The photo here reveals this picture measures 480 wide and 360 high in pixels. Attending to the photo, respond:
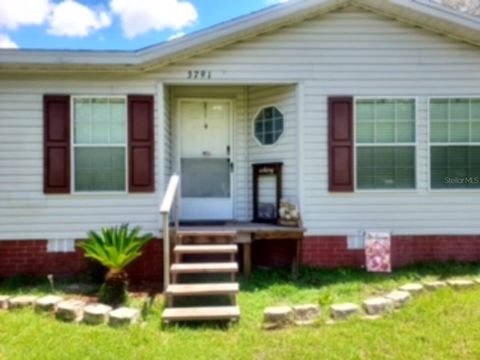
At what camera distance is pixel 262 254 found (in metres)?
6.33

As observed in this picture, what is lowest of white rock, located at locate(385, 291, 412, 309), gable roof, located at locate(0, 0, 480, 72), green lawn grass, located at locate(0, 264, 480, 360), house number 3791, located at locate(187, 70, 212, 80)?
green lawn grass, located at locate(0, 264, 480, 360)

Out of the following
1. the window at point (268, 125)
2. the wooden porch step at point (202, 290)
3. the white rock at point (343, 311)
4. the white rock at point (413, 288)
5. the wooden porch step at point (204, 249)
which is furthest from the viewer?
the window at point (268, 125)

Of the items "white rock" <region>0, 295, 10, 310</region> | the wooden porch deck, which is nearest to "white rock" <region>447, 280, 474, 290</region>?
the wooden porch deck

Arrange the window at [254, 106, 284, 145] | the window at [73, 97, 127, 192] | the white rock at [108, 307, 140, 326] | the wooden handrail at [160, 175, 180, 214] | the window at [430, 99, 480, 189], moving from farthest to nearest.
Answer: the window at [254, 106, 284, 145] < the window at [430, 99, 480, 189] < the window at [73, 97, 127, 192] < the wooden handrail at [160, 175, 180, 214] < the white rock at [108, 307, 140, 326]

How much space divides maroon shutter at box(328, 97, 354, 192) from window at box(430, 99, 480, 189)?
1.30m

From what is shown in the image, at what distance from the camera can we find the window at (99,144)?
596cm

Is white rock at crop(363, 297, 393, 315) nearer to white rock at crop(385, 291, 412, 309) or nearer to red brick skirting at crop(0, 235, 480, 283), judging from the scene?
white rock at crop(385, 291, 412, 309)

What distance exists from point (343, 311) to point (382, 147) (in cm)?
296

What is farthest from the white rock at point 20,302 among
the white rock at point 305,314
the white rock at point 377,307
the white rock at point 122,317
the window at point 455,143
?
the window at point 455,143

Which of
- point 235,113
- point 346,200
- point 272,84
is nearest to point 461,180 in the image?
point 346,200

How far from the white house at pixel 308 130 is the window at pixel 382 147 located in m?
0.02

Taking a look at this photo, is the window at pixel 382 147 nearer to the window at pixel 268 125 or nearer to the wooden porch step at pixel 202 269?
the window at pixel 268 125

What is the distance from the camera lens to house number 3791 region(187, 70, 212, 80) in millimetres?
5977

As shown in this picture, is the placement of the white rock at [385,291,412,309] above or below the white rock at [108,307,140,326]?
above
